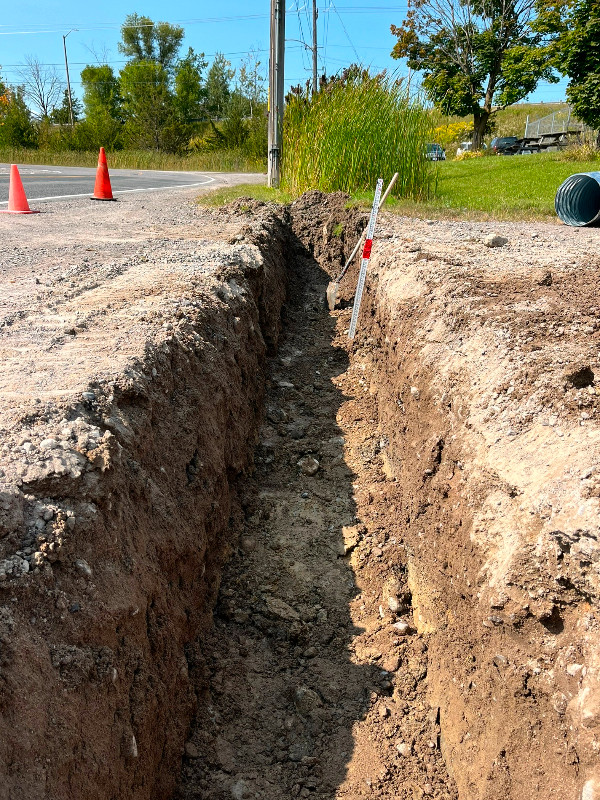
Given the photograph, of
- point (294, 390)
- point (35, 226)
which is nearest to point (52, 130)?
point (35, 226)

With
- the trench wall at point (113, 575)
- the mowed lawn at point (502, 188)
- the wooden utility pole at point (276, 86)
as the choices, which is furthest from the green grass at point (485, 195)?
the trench wall at point (113, 575)

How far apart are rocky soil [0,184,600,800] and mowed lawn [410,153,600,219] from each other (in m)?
5.02

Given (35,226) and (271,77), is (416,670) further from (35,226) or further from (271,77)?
(271,77)

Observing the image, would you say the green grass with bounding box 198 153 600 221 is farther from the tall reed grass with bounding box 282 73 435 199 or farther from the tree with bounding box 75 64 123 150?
the tree with bounding box 75 64 123 150

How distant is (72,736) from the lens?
166 cm

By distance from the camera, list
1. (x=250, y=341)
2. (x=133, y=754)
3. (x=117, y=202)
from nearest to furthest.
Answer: (x=133, y=754) < (x=250, y=341) < (x=117, y=202)

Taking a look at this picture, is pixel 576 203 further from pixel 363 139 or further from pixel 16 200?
pixel 16 200

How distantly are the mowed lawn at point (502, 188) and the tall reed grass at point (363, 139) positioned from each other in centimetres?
70

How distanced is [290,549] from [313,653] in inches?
29.9

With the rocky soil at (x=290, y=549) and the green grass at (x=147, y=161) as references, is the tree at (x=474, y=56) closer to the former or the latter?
the green grass at (x=147, y=161)

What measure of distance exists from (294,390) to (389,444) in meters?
1.46

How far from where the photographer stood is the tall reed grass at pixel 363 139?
9.83 meters

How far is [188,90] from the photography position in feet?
159

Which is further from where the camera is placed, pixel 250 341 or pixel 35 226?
pixel 35 226
